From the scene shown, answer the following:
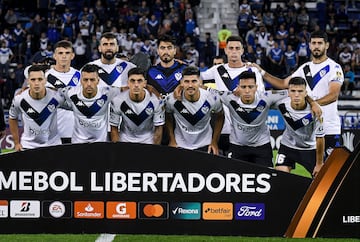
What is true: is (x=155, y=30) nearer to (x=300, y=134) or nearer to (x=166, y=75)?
(x=166, y=75)

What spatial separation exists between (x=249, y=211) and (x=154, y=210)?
37.2 inches

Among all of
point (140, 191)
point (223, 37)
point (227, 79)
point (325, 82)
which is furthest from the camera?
point (223, 37)

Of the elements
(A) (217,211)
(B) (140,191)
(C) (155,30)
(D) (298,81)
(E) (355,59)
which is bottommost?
(E) (355,59)

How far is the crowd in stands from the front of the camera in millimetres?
26719

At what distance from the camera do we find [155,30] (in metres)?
28.2

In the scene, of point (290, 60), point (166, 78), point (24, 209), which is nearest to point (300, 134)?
point (166, 78)

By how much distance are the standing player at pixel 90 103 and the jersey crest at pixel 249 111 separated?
1.38 metres

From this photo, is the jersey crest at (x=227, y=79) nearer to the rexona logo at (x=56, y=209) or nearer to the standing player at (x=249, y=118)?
the standing player at (x=249, y=118)

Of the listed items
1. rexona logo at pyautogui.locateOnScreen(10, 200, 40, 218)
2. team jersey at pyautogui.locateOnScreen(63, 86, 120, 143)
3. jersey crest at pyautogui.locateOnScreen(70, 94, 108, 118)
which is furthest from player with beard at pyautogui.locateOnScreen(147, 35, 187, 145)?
rexona logo at pyautogui.locateOnScreen(10, 200, 40, 218)

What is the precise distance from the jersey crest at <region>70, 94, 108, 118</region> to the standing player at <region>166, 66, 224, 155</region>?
749mm

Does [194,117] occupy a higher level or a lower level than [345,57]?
higher

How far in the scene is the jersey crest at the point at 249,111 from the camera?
9.48 metres

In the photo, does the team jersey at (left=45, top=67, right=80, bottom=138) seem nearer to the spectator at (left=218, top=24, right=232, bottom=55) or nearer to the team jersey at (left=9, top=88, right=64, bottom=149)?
the team jersey at (left=9, top=88, right=64, bottom=149)

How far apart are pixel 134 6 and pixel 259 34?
5130 mm
